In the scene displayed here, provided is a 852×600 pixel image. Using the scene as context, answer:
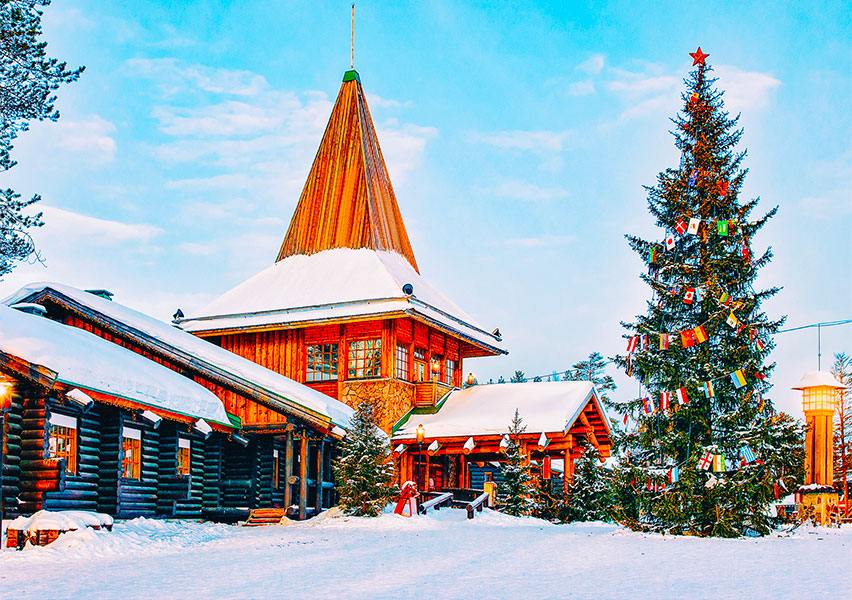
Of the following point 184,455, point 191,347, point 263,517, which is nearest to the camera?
point 184,455

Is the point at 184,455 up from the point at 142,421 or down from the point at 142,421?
down

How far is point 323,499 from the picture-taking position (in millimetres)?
27250

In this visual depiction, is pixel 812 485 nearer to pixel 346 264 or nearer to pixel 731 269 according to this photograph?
pixel 731 269

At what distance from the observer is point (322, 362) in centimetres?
3198

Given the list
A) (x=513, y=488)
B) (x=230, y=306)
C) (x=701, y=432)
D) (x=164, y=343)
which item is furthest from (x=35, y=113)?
(x=701, y=432)

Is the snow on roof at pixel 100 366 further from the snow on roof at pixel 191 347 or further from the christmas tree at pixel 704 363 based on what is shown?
the christmas tree at pixel 704 363

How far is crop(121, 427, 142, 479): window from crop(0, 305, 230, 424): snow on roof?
3.88ft

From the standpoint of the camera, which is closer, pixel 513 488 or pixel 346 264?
pixel 513 488

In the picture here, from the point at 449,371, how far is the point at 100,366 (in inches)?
687

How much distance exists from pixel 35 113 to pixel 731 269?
17480 mm

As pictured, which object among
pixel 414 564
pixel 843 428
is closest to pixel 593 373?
pixel 843 428

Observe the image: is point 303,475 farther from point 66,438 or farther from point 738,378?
point 738,378

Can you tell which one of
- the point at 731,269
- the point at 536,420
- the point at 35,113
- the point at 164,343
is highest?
the point at 35,113

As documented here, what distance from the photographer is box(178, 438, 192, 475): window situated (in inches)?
897
